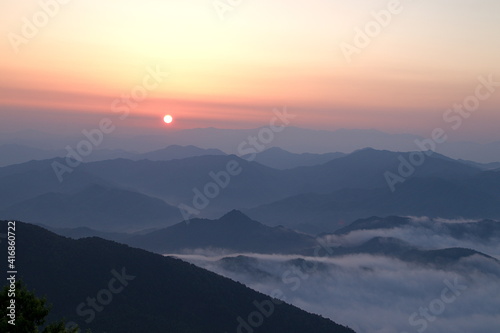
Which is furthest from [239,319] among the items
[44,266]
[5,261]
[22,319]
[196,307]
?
[22,319]

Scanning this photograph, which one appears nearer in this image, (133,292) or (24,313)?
(24,313)

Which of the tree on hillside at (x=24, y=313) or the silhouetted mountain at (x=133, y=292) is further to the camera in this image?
the silhouetted mountain at (x=133, y=292)

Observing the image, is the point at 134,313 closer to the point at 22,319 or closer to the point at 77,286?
the point at 77,286

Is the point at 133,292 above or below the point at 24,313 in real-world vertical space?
above
